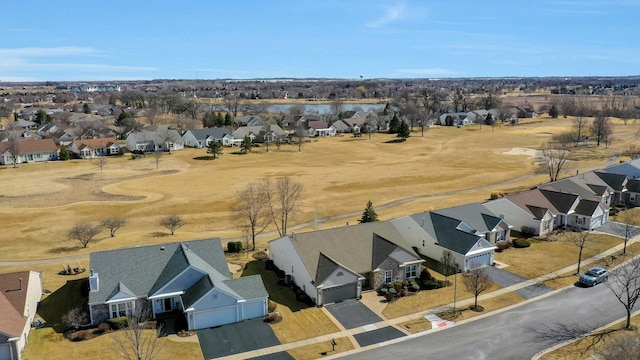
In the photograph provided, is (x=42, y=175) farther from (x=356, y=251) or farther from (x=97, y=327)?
(x=356, y=251)

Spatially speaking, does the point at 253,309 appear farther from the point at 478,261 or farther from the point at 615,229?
the point at 615,229

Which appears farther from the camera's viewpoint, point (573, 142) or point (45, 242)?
point (573, 142)

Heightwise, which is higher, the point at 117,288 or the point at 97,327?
the point at 117,288

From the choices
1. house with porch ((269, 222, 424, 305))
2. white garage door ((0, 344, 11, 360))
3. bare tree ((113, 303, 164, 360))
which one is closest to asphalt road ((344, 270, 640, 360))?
house with porch ((269, 222, 424, 305))

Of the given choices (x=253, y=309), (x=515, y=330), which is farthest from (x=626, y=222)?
(x=253, y=309)

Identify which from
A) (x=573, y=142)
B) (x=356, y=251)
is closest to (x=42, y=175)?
(x=356, y=251)
